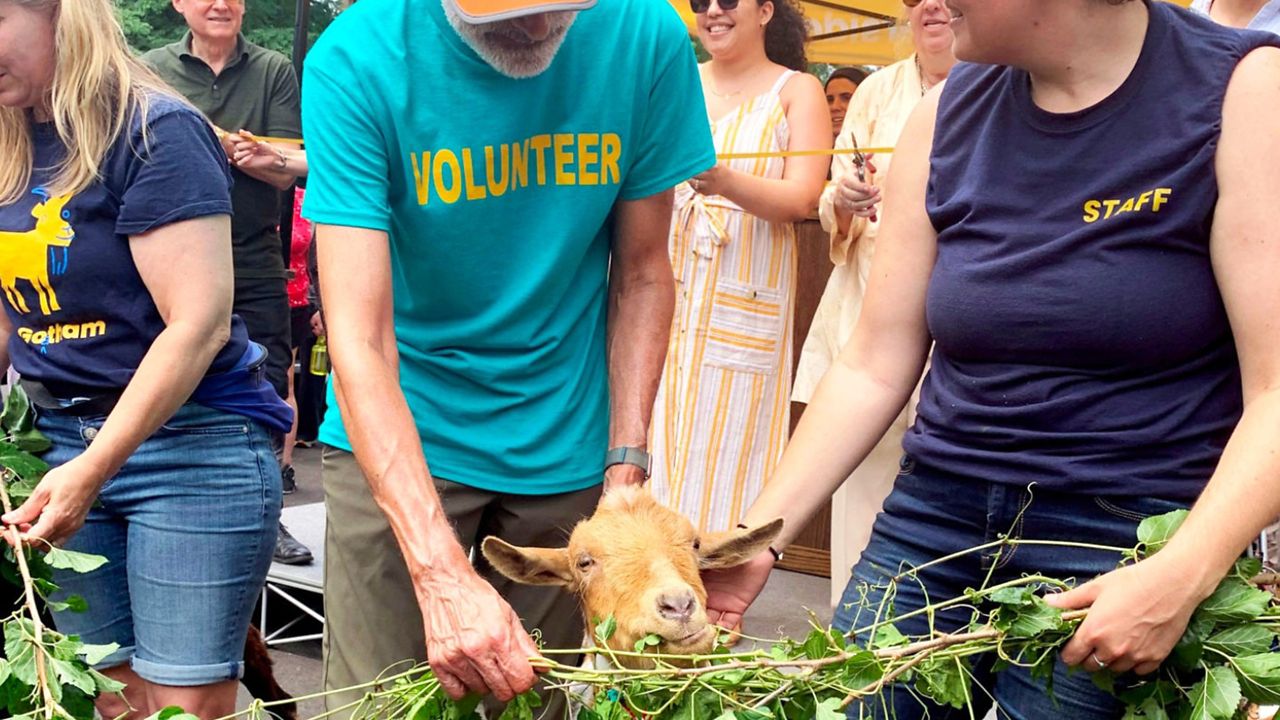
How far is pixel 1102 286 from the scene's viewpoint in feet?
7.41

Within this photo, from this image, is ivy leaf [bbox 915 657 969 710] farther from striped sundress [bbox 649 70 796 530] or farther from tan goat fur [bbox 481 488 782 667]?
striped sundress [bbox 649 70 796 530]

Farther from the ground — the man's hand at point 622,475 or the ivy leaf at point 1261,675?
the ivy leaf at point 1261,675

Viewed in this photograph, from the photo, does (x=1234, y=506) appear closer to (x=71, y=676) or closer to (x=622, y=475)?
(x=622, y=475)

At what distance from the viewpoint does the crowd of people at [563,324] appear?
2.24 m

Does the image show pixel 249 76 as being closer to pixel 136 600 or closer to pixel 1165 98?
pixel 136 600

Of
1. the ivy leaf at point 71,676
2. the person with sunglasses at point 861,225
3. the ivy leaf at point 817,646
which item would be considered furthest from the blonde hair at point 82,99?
the person with sunglasses at point 861,225

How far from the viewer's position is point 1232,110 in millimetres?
2188

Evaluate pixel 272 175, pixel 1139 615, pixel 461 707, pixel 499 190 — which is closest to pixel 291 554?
pixel 272 175

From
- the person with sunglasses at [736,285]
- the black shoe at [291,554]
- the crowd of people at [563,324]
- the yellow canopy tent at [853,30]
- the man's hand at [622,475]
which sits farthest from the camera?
the yellow canopy tent at [853,30]

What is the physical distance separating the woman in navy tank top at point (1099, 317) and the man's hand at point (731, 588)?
281mm

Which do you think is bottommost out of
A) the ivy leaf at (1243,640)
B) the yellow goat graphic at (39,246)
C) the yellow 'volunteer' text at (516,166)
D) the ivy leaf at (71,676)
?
the ivy leaf at (71,676)

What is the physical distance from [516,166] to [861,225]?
97.1 inches

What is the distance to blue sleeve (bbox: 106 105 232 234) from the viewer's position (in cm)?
331

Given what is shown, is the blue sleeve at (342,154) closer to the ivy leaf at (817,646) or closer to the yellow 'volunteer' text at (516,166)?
the yellow 'volunteer' text at (516,166)
